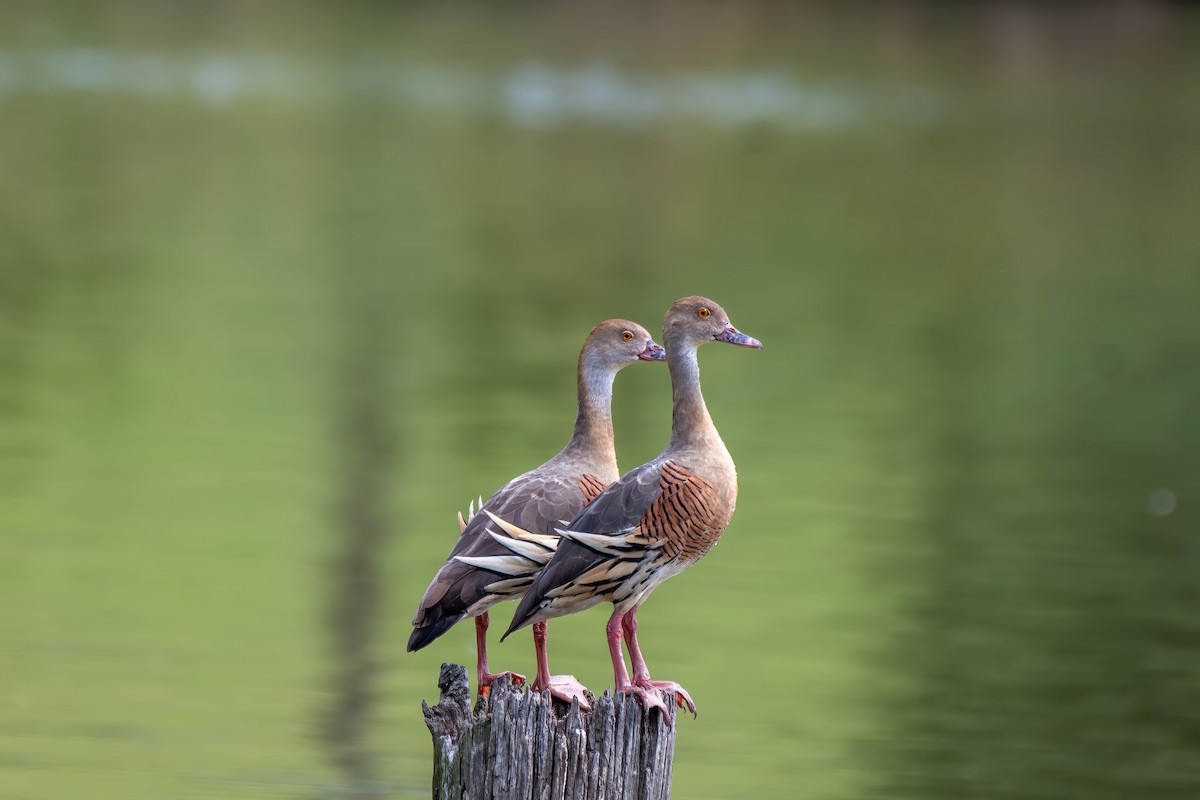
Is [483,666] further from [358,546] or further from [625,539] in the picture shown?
[358,546]

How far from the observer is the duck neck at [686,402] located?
5.45m

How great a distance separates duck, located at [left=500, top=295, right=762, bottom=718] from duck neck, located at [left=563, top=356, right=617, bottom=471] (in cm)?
27

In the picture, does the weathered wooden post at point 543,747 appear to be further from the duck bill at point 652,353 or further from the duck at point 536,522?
the duck bill at point 652,353

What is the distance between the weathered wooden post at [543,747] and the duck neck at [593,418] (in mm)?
780

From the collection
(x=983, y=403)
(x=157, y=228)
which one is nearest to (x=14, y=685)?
(x=983, y=403)

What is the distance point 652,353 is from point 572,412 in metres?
9.80

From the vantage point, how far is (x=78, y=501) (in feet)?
41.7

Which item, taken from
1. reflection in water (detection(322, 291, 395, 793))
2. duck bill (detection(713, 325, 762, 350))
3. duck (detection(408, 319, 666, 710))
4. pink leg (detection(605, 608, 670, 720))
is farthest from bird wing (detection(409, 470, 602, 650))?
reflection in water (detection(322, 291, 395, 793))

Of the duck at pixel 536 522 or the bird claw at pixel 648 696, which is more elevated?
the duck at pixel 536 522

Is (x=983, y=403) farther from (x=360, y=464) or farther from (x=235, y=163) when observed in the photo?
(x=235, y=163)

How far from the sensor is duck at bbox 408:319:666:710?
540cm

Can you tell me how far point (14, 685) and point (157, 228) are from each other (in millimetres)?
16008

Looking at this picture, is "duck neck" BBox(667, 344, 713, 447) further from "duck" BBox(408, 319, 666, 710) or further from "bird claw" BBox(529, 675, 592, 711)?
"bird claw" BBox(529, 675, 592, 711)

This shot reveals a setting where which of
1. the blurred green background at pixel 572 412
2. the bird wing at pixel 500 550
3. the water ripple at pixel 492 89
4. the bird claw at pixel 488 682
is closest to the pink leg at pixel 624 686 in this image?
the bird wing at pixel 500 550
